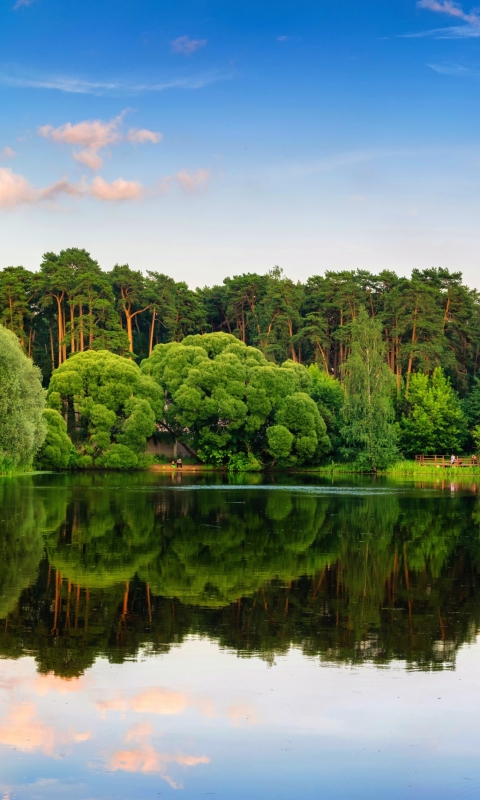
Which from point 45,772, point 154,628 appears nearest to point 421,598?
point 154,628

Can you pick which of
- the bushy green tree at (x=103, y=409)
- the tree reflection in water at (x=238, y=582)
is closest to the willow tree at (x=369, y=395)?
the bushy green tree at (x=103, y=409)

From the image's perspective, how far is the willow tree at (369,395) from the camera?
2975 inches

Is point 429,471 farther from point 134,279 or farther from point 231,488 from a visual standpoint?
point 134,279

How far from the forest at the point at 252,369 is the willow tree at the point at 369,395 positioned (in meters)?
0.12

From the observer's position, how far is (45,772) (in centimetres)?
825

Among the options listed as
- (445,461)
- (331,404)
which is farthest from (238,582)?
(445,461)

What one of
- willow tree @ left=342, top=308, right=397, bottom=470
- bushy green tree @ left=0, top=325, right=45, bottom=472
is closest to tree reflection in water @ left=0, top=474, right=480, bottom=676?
bushy green tree @ left=0, top=325, right=45, bottom=472

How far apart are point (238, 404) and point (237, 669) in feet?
225

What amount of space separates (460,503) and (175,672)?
33.8 meters

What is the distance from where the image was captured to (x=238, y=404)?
3157 inches

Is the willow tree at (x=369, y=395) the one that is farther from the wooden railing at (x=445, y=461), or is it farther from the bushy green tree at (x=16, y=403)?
the bushy green tree at (x=16, y=403)

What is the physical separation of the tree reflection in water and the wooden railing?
46.3 metres

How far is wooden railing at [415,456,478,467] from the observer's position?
80.9 metres

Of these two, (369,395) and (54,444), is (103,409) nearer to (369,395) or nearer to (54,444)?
(54,444)
